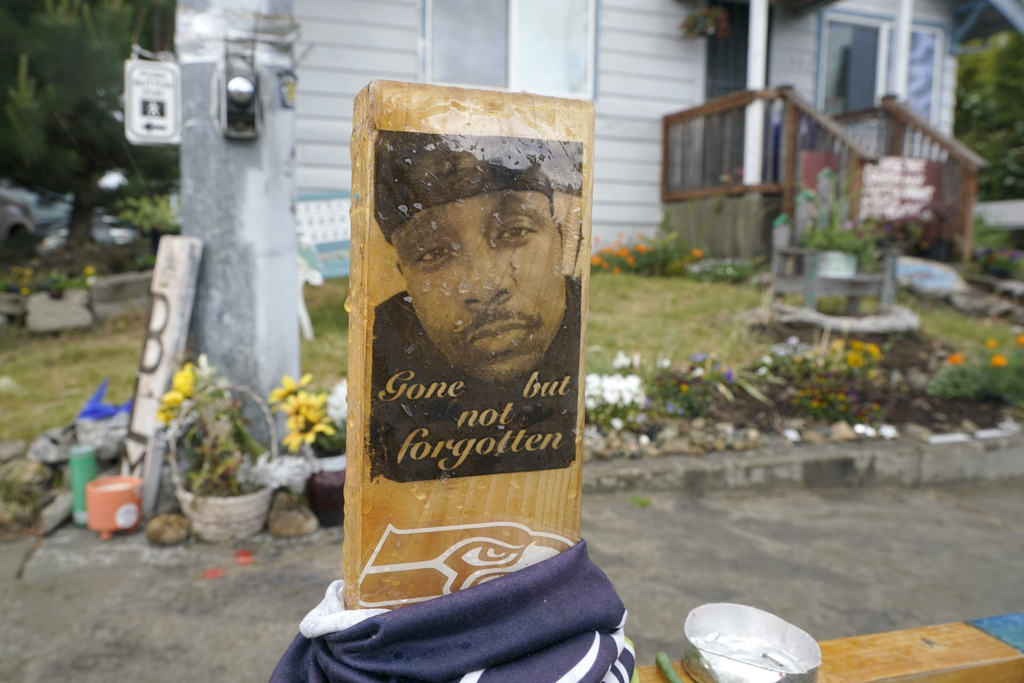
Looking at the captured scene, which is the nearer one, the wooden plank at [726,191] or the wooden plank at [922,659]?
the wooden plank at [922,659]

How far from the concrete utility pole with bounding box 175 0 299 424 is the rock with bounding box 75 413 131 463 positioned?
25.3 inches

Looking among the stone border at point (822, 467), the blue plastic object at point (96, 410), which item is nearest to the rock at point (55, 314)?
the blue plastic object at point (96, 410)

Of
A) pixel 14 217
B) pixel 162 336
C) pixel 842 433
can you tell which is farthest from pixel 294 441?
pixel 14 217

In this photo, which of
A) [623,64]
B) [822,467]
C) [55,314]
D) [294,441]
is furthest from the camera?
[623,64]

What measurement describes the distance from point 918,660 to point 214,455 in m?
2.82

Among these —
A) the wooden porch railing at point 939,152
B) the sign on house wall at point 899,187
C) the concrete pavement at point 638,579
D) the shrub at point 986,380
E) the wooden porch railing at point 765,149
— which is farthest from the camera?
the wooden porch railing at point 939,152

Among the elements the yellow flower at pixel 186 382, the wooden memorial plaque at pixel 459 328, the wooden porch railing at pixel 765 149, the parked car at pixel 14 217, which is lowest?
the yellow flower at pixel 186 382

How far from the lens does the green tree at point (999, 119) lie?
668 inches

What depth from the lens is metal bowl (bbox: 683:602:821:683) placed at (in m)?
1.19

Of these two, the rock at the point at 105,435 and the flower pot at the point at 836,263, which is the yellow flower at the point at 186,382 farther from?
the flower pot at the point at 836,263

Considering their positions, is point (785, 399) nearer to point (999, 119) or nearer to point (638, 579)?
point (638, 579)

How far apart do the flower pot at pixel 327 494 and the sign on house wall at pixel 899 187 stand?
7.03 metres

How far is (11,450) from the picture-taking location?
141 inches

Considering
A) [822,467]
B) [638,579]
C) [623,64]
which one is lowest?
[638,579]
